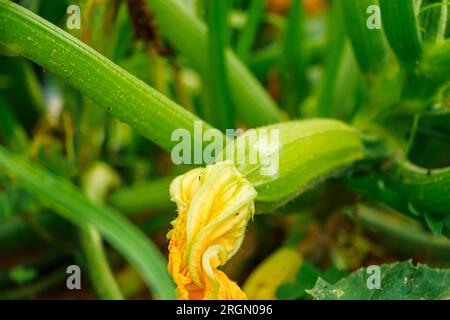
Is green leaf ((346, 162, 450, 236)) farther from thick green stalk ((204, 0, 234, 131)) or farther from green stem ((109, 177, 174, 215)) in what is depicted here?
green stem ((109, 177, 174, 215))

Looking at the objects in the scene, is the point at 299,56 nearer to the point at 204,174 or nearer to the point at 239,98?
the point at 239,98

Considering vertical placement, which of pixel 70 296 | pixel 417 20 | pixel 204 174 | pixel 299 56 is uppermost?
pixel 299 56

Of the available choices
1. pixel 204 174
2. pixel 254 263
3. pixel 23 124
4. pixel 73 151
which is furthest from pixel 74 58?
pixel 23 124

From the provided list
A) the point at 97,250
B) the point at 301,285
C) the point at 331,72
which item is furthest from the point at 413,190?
the point at 97,250

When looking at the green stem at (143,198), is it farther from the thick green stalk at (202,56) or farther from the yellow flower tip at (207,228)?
the yellow flower tip at (207,228)

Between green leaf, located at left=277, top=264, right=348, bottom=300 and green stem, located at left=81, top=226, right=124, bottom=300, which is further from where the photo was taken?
green stem, located at left=81, top=226, right=124, bottom=300

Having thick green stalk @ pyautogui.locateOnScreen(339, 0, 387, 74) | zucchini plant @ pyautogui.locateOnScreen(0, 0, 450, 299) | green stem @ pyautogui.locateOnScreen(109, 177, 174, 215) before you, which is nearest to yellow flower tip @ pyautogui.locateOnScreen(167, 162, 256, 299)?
zucchini plant @ pyautogui.locateOnScreen(0, 0, 450, 299)
